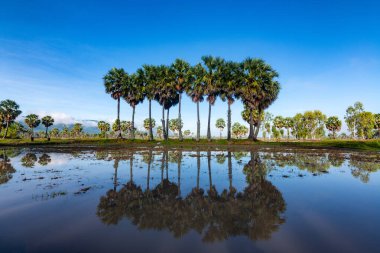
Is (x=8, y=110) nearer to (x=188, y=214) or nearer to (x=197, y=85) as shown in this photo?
(x=197, y=85)

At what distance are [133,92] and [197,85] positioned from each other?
20786 mm

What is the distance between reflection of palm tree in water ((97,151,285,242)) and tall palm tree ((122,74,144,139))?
62.5m

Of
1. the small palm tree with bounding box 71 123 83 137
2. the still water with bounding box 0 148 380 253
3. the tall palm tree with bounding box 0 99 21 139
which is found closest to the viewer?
the still water with bounding box 0 148 380 253

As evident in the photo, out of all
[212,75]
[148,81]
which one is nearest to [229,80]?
Answer: [212,75]

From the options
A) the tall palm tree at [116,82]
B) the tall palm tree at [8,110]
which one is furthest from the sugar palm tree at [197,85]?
the tall palm tree at [8,110]

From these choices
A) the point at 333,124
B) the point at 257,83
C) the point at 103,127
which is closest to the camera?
the point at 257,83

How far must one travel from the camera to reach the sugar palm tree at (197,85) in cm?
6644

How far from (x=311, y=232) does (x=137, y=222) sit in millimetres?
5532

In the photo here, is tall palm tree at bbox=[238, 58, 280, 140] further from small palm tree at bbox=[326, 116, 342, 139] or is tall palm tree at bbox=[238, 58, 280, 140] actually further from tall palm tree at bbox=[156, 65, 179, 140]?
small palm tree at bbox=[326, 116, 342, 139]

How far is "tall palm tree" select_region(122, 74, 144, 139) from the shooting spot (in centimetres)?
7312

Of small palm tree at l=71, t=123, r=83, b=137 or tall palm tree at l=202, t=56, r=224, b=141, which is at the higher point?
tall palm tree at l=202, t=56, r=224, b=141

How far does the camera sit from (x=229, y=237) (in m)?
6.89

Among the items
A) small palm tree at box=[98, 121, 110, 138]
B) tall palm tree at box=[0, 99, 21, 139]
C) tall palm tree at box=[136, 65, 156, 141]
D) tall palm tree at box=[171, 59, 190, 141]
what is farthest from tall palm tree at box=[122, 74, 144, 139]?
small palm tree at box=[98, 121, 110, 138]

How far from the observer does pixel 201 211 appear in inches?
365
